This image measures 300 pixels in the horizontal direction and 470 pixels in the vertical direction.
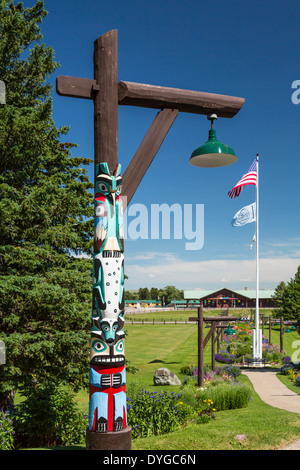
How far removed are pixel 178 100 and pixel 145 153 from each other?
1025 millimetres

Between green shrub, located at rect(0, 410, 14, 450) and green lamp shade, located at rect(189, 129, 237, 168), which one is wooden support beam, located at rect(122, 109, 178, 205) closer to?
green lamp shade, located at rect(189, 129, 237, 168)

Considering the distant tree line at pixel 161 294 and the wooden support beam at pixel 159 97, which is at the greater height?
the wooden support beam at pixel 159 97

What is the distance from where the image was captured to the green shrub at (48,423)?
7.98 meters

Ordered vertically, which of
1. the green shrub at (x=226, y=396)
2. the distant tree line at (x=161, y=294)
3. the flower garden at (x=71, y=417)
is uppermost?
the flower garden at (x=71, y=417)

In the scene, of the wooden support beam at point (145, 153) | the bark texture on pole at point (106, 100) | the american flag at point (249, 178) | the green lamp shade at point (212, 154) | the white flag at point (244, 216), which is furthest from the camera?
the white flag at point (244, 216)

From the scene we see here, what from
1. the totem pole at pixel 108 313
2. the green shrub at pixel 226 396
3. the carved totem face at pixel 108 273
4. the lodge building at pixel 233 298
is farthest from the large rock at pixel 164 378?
the lodge building at pixel 233 298

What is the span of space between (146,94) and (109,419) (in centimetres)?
448

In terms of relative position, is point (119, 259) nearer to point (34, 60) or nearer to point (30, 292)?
point (30, 292)

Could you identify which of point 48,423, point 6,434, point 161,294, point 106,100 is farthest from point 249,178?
point 161,294

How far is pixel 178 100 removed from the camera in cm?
600

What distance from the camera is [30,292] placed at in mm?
9602

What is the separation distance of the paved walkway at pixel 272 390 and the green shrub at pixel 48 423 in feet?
20.7

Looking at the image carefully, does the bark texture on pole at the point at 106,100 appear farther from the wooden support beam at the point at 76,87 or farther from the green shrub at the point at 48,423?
the green shrub at the point at 48,423

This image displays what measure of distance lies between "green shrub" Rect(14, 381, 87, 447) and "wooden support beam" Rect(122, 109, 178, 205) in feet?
16.8
